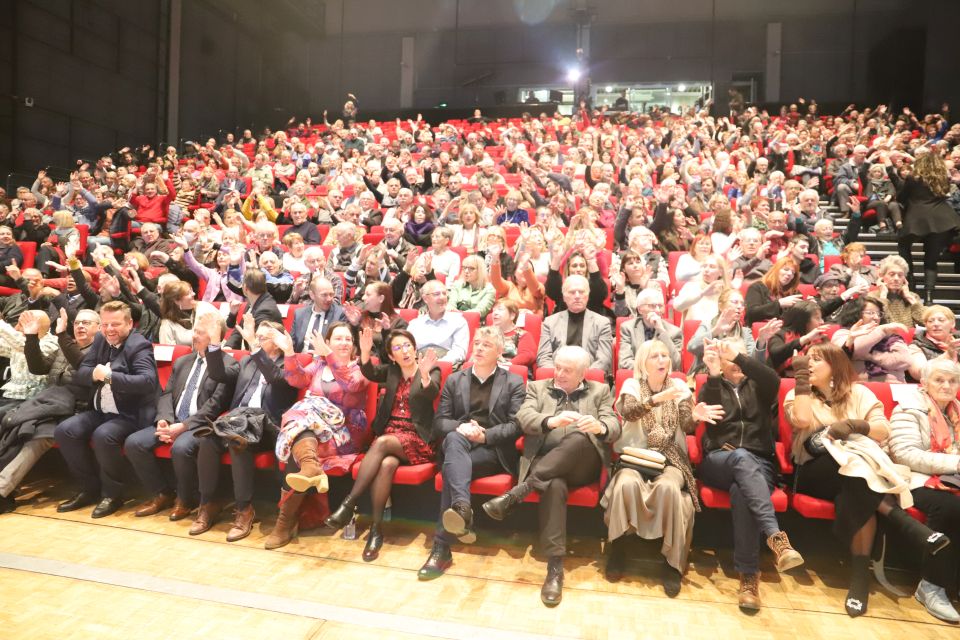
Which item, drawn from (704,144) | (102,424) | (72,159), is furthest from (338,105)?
(102,424)

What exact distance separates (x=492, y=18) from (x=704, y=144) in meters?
7.66

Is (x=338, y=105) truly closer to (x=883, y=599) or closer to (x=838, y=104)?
(x=838, y=104)

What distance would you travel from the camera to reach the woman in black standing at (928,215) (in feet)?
13.9

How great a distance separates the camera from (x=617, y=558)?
2.27 m

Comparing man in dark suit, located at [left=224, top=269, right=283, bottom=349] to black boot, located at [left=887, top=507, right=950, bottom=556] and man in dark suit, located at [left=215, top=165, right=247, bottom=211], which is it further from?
man in dark suit, located at [left=215, top=165, right=247, bottom=211]

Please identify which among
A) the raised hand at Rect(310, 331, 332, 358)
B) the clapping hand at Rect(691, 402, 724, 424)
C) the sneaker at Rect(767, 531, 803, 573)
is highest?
the raised hand at Rect(310, 331, 332, 358)

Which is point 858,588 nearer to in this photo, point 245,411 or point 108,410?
point 245,411

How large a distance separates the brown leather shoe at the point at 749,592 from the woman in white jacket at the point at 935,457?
53 centimetres

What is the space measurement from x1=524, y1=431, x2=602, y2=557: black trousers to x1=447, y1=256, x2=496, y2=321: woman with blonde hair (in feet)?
4.00

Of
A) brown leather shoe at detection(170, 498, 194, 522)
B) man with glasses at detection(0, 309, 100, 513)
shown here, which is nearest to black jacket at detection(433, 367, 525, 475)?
brown leather shoe at detection(170, 498, 194, 522)

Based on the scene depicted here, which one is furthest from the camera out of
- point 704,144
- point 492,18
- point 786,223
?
point 492,18

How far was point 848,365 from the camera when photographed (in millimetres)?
2299

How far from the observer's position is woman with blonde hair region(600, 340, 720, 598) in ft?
7.07

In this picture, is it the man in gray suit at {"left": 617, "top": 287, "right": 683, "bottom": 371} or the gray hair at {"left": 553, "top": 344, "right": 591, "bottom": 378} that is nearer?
the gray hair at {"left": 553, "top": 344, "right": 591, "bottom": 378}
